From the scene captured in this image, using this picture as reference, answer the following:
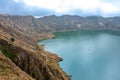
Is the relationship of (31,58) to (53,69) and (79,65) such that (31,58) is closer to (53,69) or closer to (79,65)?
(53,69)

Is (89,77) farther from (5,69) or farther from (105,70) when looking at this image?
(5,69)

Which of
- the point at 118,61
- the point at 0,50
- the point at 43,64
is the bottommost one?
the point at 118,61

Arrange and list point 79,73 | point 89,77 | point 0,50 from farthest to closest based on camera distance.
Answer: point 79,73 → point 89,77 → point 0,50

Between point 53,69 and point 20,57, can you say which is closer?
point 20,57

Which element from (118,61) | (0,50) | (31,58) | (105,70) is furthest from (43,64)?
(118,61)

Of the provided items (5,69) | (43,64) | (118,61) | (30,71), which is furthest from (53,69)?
(118,61)

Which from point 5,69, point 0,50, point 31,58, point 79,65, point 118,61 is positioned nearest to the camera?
point 5,69

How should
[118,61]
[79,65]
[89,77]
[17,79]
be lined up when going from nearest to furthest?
[17,79], [89,77], [79,65], [118,61]

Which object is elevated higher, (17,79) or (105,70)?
(17,79)

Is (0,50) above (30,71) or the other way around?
above
